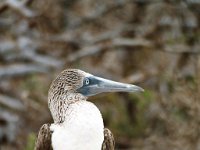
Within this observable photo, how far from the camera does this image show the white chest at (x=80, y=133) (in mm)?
5008

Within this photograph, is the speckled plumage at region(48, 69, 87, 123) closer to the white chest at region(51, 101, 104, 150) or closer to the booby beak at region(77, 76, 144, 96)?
the booby beak at region(77, 76, 144, 96)

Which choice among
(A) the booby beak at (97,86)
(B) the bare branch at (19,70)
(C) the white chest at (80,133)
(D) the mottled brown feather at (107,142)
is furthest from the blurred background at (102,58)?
(C) the white chest at (80,133)

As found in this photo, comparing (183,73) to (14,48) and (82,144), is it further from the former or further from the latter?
(82,144)

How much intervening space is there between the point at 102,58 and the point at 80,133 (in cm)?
681

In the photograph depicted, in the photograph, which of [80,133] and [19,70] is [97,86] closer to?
[80,133]

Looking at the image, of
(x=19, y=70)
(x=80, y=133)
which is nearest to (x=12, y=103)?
(x=19, y=70)

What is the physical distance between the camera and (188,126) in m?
8.96

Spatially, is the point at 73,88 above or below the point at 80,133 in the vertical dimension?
above

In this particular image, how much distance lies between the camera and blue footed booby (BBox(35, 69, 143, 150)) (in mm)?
5023

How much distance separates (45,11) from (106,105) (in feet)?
5.79

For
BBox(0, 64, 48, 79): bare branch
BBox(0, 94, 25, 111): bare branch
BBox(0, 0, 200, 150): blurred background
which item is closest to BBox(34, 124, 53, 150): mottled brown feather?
BBox(0, 0, 200, 150): blurred background

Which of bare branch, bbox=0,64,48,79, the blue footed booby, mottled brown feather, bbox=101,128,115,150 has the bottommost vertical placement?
mottled brown feather, bbox=101,128,115,150

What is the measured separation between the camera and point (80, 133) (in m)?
5.03

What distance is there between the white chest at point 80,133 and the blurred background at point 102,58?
4128 millimetres
